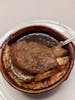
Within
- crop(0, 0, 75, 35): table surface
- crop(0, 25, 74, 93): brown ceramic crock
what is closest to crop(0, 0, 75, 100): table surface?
crop(0, 0, 75, 35): table surface

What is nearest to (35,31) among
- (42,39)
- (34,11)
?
(42,39)

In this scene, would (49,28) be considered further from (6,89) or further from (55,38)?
(6,89)

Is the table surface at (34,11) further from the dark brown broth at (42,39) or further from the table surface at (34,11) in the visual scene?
the dark brown broth at (42,39)

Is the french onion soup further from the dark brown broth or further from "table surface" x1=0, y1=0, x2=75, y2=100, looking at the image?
"table surface" x1=0, y1=0, x2=75, y2=100

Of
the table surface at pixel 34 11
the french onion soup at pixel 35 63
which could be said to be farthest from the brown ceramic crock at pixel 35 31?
the table surface at pixel 34 11

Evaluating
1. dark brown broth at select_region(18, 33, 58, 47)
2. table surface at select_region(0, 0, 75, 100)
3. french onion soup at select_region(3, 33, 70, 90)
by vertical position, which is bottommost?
french onion soup at select_region(3, 33, 70, 90)

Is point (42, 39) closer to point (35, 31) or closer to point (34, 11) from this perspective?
point (35, 31)

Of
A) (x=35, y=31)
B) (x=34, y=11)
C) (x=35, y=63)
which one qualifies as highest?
(x=34, y=11)

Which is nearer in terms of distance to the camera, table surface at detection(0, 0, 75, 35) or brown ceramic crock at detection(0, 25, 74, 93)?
A: brown ceramic crock at detection(0, 25, 74, 93)

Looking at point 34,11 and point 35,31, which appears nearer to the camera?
point 35,31
